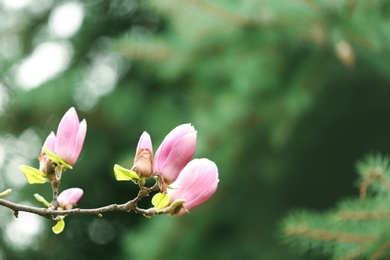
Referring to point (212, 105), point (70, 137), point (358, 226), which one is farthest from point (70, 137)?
point (212, 105)

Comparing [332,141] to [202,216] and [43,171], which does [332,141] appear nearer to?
[202,216]

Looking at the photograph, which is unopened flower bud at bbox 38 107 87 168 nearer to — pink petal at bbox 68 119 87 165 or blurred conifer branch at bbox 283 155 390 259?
pink petal at bbox 68 119 87 165

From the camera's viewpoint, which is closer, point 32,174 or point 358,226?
point 32,174

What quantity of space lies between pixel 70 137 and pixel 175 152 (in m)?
0.09

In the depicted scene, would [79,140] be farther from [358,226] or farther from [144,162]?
[358,226]

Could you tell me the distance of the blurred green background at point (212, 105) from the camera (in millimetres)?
1234

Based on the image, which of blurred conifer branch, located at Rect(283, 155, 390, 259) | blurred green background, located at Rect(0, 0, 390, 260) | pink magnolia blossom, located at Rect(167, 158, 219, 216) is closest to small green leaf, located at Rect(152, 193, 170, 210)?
pink magnolia blossom, located at Rect(167, 158, 219, 216)

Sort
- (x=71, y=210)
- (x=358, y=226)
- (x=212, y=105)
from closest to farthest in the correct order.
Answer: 1. (x=71, y=210)
2. (x=358, y=226)
3. (x=212, y=105)

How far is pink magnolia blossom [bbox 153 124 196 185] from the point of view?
0.45 m

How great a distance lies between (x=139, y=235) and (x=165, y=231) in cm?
14

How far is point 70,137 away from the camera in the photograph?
1.60 feet

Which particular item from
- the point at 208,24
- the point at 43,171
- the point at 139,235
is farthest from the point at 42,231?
the point at 43,171

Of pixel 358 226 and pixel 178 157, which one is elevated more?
pixel 358 226

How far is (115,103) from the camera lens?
6.88 feet
